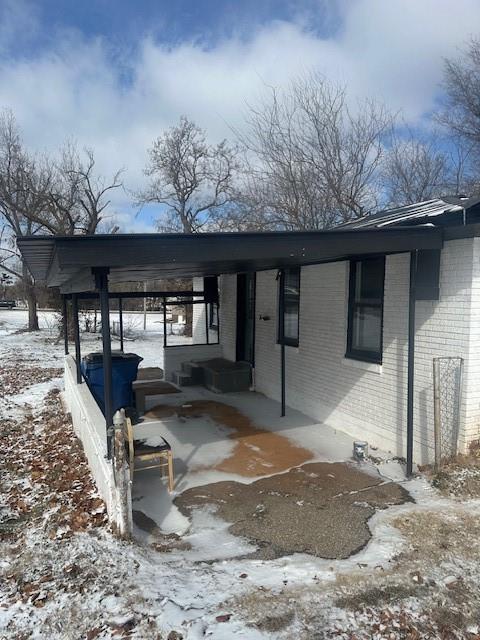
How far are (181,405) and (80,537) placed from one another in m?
4.65

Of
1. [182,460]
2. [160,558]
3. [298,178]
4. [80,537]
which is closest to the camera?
[160,558]

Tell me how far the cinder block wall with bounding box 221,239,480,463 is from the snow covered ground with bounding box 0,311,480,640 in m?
1.14

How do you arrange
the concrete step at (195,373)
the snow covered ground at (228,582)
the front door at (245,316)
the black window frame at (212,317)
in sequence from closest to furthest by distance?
the snow covered ground at (228,582)
the front door at (245,316)
the concrete step at (195,373)
the black window frame at (212,317)

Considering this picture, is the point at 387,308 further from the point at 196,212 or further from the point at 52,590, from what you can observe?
the point at 196,212

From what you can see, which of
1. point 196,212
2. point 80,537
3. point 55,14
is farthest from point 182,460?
point 196,212

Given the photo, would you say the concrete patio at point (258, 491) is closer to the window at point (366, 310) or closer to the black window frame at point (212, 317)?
the window at point (366, 310)

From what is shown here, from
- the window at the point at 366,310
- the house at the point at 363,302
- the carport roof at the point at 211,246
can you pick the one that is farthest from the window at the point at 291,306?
the carport roof at the point at 211,246

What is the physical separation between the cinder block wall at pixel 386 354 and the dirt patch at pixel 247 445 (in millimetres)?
1024

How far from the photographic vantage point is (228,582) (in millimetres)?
3131

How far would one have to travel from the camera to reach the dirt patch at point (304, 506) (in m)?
3.65

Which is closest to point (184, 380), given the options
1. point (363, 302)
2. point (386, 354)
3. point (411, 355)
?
point (363, 302)

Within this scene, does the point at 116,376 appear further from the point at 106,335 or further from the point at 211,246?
the point at 211,246

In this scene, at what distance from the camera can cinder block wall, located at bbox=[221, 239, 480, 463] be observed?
4777mm

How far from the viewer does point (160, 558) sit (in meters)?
3.47
